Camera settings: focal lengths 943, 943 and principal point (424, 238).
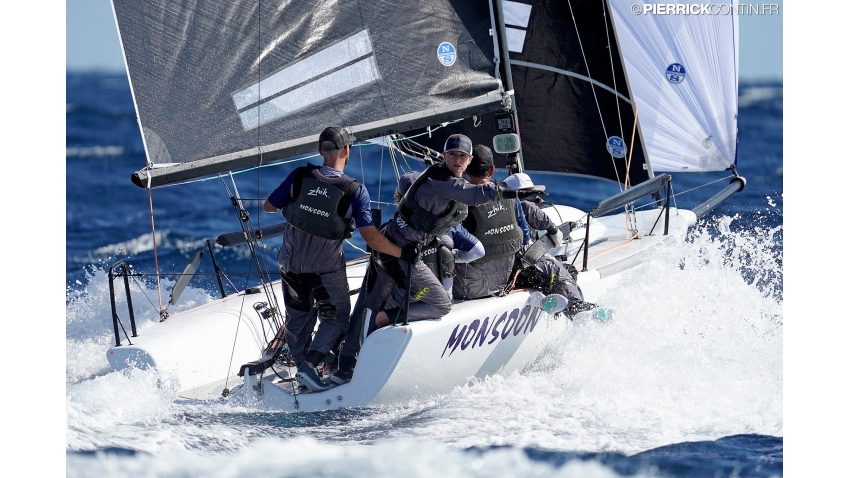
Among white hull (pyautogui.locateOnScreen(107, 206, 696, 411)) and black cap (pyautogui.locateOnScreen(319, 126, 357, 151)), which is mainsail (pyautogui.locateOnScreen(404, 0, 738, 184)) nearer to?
white hull (pyautogui.locateOnScreen(107, 206, 696, 411))

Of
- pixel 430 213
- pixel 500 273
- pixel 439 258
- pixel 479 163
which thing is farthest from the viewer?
pixel 500 273

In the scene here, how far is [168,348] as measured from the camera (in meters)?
5.09

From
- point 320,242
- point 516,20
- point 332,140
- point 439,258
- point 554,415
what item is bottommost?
point 554,415

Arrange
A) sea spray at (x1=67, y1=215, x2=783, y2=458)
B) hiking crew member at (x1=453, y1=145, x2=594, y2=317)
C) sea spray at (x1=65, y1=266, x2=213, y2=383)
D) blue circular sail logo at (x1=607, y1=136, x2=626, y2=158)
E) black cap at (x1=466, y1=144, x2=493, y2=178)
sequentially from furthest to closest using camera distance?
blue circular sail logo at (x1=607, y1=136, x2=626, y2=158)
sea spray at (x1=65, y1=266, x2=213, y2=383)
hiking crew member at (x1=453, y1=145, x2=594, y2=317)
black cap at (x1=466, y1=144, x2=493, y2=178)
sea spray at (x1=67, y1=215, x2=783, y2=458)

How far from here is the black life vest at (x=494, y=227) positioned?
493 centimetres

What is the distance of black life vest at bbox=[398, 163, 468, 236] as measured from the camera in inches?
178

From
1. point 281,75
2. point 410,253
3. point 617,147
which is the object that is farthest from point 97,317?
point 617,147

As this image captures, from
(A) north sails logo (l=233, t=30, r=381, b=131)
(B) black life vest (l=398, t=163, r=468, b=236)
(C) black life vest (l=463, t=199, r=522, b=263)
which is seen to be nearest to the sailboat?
(A) north sails logo (l=233, t=30, r=381, b=131)

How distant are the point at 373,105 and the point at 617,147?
259cm

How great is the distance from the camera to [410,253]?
4.53 m

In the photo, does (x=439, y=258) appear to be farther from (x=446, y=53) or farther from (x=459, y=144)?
(x=446, y=53)

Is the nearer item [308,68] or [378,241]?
[378,241]

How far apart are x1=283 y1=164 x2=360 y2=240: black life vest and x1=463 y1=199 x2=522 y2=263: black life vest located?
2.45 feet

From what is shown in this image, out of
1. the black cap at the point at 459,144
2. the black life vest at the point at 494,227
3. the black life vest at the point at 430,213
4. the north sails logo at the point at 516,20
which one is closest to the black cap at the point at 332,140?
the black life vest at the point at 430,213
